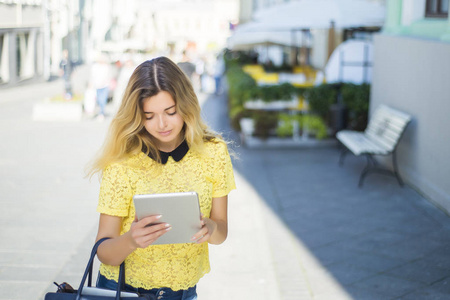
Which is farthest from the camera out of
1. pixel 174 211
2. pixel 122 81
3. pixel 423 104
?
pixel 122 81

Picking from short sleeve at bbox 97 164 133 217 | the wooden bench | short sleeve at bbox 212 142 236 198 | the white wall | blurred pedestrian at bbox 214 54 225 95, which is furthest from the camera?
blurred pedestrian at bbox 214 54 225 95

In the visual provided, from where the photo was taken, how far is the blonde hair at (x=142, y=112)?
228 centimetres

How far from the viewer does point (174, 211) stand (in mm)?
2014

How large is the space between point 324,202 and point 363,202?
1.54ft

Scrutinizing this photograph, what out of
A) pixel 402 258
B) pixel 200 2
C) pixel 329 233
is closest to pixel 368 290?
pixel 402 258

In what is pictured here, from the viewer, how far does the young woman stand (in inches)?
89.4

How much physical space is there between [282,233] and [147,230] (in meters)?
4.47

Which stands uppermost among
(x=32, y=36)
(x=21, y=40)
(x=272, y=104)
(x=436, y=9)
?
(x=436, y=9)

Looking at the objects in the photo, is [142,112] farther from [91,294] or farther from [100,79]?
[100,79]

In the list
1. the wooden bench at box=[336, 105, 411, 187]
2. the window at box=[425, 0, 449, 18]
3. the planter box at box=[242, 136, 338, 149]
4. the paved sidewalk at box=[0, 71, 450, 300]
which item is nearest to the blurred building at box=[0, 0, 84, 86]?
the paved sidewalk at box=[0, 71, 450, 300]

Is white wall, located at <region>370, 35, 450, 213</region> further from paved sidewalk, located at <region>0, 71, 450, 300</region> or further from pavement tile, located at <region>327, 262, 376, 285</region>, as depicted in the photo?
pavement tile, located at <region>327, 262, 376, 285</region>

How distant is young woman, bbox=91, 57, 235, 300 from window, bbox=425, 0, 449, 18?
6764mm

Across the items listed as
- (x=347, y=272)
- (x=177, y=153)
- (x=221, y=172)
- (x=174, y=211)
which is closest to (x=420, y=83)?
(x=347, y=272)

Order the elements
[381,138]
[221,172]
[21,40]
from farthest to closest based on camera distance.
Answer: [21,40] → [381,138] → [221,172]
